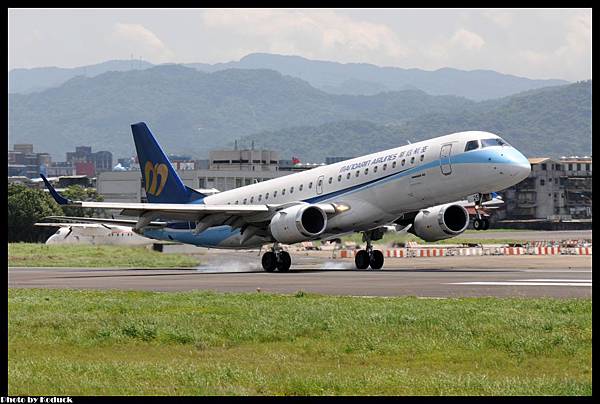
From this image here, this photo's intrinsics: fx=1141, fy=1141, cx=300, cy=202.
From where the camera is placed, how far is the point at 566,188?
7195 inches

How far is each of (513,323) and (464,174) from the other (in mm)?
19737

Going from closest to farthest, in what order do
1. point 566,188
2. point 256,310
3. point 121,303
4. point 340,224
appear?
1. point 256,310
2. point 121,303
3. point 340,224
4. point 566,188

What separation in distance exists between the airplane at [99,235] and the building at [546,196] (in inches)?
3989

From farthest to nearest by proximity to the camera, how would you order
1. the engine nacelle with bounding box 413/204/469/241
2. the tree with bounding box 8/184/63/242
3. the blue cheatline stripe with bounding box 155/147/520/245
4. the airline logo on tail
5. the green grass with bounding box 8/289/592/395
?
the tree with bounding box 8/184/63/242 → the airline logo on tail → the engine nacelle with bounding box 413/204/469/241 → the blue cheatline stripe with bounding box 155/147/520/245 → the green grass with bounding box 8/289/592/395

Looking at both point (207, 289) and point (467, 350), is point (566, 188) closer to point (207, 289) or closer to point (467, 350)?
point (207, 289)

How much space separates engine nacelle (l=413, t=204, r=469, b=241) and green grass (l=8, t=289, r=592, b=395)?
745 inches

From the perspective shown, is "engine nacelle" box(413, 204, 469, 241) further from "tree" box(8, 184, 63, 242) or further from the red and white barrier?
"tree" box(8, 184, 63, 242)

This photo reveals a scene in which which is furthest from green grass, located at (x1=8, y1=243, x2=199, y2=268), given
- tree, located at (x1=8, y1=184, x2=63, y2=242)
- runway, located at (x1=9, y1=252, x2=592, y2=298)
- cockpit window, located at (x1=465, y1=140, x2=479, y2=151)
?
tree, located at (x1=8, y1=184, x2=63, y2=242)

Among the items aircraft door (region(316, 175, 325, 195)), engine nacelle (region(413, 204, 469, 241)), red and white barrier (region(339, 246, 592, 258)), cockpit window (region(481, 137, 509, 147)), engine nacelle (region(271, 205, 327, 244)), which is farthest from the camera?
red and white barrier (region(339, 246, 592, 258))

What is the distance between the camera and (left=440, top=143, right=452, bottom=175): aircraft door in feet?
129

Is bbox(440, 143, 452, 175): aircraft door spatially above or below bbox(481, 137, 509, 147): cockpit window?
below

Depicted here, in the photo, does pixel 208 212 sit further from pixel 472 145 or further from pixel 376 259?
pixel 472 145

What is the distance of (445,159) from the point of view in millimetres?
39438
